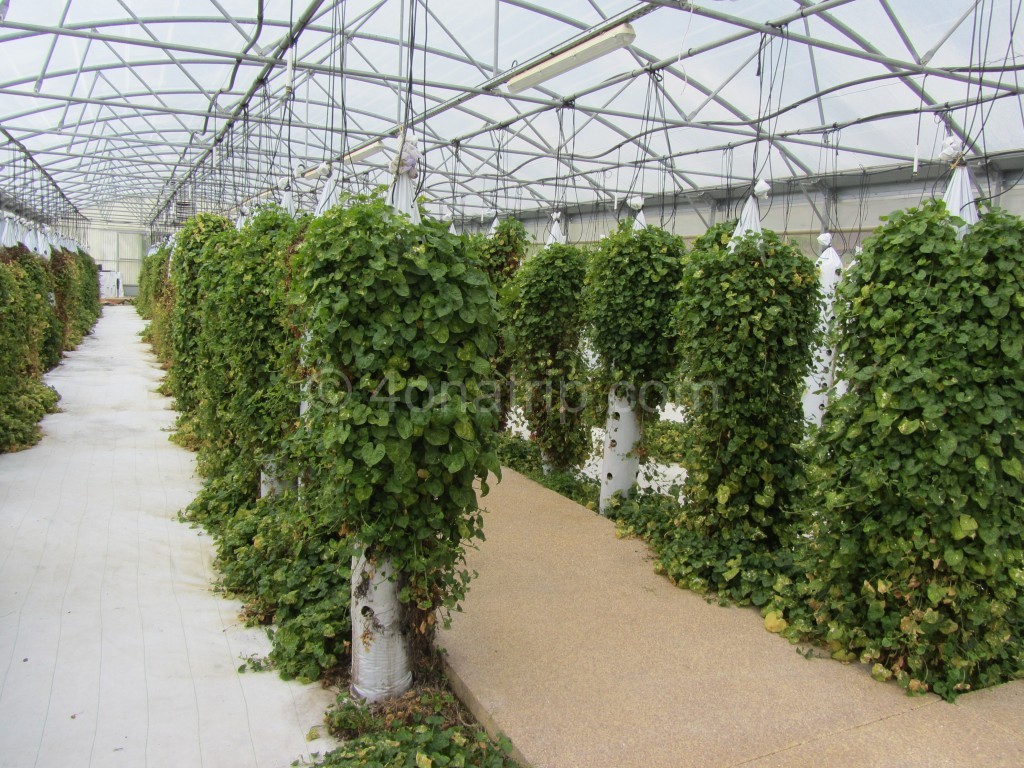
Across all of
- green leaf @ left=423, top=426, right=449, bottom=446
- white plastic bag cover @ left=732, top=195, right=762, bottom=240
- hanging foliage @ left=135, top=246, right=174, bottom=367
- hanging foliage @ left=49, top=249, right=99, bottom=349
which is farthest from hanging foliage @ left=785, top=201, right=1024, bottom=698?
hanging foliage @ left=49, top=249, right=99, bottom=349

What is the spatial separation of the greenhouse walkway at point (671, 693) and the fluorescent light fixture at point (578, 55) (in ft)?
11.5

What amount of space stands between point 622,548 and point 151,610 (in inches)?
113

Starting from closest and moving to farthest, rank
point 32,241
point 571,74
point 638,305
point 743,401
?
1. point 743,401
2. point 638,305
3. point 571,74
4. point 32,241

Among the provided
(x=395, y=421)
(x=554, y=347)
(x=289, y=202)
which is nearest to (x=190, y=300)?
(x=289, y=202)

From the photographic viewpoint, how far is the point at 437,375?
106 inches

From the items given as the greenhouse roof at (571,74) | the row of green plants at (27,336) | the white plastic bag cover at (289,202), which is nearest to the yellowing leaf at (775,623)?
the greenhouse roof at (571,74)

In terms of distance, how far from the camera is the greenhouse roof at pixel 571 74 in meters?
5.90

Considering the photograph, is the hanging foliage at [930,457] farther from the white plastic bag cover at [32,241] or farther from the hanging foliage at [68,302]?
the white plastic bag cover at [32,241]

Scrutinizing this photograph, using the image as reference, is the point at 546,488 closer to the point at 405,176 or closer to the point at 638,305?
the point at 638,305

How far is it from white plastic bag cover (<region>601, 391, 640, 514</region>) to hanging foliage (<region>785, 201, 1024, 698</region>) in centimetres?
203

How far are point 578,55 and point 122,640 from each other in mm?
4575

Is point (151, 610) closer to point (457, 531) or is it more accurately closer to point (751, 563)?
point (457, 531)

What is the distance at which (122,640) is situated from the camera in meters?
3.31

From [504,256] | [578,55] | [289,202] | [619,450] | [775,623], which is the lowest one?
[775,623]
